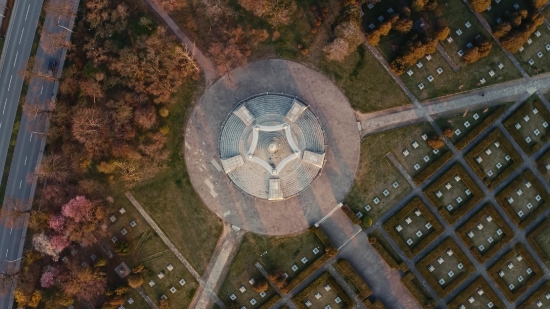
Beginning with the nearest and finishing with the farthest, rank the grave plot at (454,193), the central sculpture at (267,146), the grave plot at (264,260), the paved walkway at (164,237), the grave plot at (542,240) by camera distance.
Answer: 1. the central sculpture at (267,146)
2. the grave plot at (454,193)
3. the grave plot at (542,240)
4. the grave plot at (264,260)
5. the paved walkway at (164,237)

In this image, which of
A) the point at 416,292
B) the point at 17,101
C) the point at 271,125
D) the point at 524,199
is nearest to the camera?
the point at 416,292

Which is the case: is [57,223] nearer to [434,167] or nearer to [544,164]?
[434,167]

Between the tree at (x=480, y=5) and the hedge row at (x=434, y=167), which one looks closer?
the tree at (x=480, y=5)

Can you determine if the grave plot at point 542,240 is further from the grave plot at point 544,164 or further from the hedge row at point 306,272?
the hedge row at point 306,272

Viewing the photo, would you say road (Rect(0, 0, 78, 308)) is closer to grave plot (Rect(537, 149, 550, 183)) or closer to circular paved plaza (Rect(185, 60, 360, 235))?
circular paved plaza (Rect(185, 60, 360, 235))

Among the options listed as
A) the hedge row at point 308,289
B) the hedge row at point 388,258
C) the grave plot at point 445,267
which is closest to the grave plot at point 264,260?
the hedge row at point 308,289

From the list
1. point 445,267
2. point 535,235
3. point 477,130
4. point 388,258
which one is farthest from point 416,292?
point 477,130
